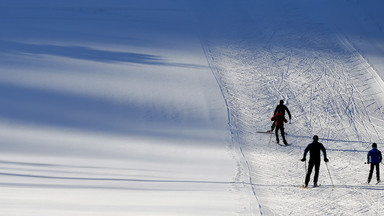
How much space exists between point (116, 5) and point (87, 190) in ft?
79.1

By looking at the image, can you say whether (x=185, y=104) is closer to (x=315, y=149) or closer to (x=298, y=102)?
(x=298, y=102)

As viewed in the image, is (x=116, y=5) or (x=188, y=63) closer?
(x=188, y=63)

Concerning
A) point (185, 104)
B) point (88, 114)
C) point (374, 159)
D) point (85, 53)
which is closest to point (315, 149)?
point (374, 159)

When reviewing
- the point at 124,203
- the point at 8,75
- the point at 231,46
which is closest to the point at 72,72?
the point at 8,75

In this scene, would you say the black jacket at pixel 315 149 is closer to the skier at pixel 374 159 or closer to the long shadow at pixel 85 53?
the skier at pixel 374 159

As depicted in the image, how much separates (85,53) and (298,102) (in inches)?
421

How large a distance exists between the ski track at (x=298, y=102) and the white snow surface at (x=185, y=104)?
0.07 meters

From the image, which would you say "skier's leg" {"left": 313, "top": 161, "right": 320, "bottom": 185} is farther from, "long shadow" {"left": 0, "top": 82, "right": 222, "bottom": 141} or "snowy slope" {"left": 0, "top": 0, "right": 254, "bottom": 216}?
"long shadow" {"left": 0, "top": 82, "right": 222, "bottom": 141}

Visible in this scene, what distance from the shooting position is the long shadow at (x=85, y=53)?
88.0 feet

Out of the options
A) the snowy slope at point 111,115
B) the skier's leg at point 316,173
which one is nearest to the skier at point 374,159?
the skier's leg at point 316,173

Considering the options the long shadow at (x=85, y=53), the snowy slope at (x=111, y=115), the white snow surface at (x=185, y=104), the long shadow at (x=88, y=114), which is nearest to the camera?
the snowy slope at (x=111, y=115)

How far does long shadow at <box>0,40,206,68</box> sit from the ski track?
2605 mm

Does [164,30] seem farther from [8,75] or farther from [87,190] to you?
[87,190]

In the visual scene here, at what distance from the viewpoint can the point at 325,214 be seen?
40.7 feet
